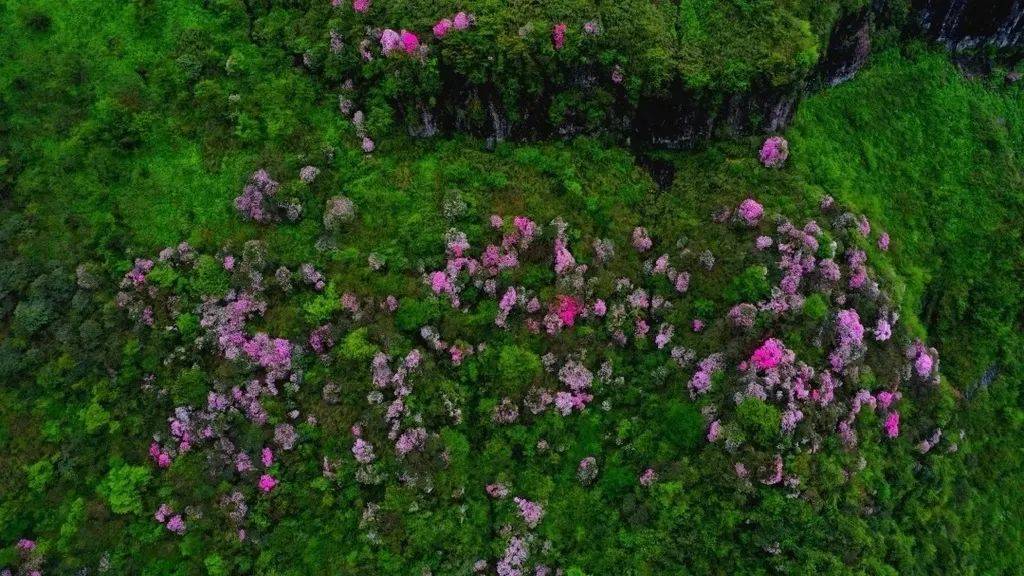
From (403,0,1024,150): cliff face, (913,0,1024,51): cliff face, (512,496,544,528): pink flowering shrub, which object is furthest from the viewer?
(913,0,1024,51): cliff face

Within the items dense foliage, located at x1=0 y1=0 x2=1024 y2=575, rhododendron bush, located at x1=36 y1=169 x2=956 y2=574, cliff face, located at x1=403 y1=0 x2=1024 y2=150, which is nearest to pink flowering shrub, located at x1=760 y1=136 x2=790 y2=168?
dense foliage, located at x1=0 y1=0 x2=1024 y2=575

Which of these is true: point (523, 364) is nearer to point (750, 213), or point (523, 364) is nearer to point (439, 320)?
point (439, 320)

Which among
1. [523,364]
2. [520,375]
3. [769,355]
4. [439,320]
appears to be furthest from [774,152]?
[439,320]

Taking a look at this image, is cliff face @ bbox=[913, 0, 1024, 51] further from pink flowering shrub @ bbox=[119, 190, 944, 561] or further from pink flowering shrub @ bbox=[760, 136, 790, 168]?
pink flowering shrub @ bbox=[119, 190, 944, 561]

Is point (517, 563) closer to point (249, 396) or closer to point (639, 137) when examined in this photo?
point (249, 396)

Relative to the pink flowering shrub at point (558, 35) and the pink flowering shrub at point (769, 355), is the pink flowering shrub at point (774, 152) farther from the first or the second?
the pink flowering shrub at point (558, 35)

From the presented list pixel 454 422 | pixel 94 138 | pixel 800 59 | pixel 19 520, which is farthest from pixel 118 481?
pixel 800 59
